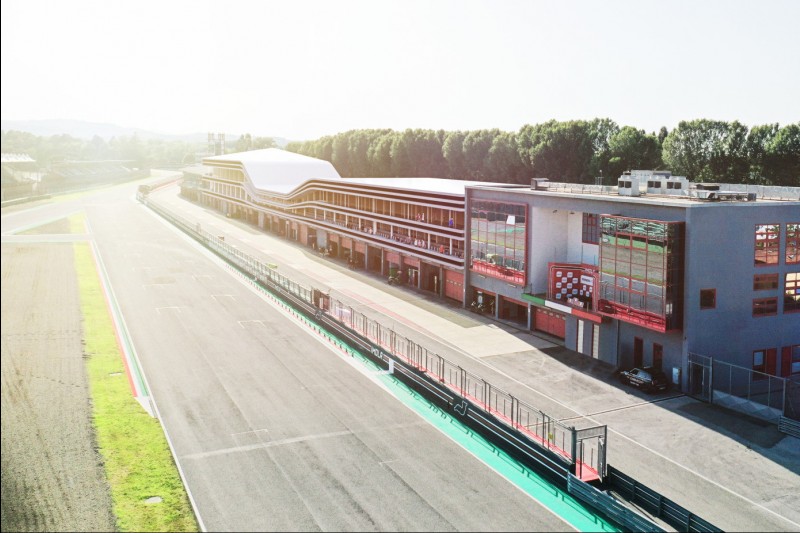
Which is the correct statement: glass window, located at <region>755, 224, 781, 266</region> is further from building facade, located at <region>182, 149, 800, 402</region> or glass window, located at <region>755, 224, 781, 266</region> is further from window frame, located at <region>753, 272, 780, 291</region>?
window frame, located at <region>753, 272, 780, 291</region>

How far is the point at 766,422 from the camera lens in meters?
37.4

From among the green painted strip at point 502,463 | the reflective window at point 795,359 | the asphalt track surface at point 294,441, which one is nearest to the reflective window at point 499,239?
the asphalt track surface at point 294,441

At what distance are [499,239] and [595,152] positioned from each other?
192 feet

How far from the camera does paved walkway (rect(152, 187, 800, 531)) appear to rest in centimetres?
2928

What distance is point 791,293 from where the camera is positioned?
45.2m

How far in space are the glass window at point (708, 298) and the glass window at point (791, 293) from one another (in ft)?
18.8

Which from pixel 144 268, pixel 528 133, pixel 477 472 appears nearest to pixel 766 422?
pixel 477 472

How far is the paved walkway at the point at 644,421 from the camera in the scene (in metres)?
29.3

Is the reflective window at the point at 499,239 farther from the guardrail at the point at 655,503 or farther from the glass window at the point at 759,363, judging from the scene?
the guardrail at the point at 655,503

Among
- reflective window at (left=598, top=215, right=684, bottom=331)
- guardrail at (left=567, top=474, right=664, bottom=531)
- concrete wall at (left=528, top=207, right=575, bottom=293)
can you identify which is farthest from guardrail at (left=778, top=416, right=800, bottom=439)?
concrete wall at (left=528, top=207, right=575, bottom=293)

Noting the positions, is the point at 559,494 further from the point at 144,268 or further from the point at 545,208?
the point at 144,268

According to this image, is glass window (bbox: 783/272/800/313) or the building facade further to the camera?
glass window (bbox: 783/272/800/313)

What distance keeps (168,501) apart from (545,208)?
37.1 metres

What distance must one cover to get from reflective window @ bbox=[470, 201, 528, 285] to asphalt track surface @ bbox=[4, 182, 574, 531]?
16943mm
